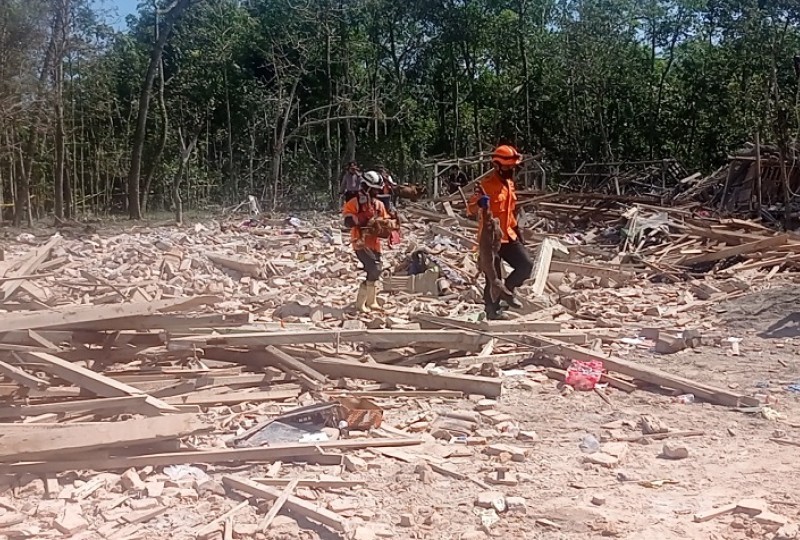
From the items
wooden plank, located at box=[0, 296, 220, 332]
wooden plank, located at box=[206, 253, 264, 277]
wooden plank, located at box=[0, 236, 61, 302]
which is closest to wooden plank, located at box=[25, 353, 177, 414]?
wooden plank, located at box=[0, 296, 220, 332]

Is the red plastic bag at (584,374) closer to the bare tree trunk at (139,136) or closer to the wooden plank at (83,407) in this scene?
the wooden plank at (83,407)

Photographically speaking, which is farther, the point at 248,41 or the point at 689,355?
the point at 248,41

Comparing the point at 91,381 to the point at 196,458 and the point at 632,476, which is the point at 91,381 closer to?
the point at 196,458

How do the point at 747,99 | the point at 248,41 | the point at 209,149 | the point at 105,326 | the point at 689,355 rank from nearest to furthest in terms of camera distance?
the point at 105,326 < the point at 689,355 < the point at 747,99 < the point at 248,41 < the point at 209,149

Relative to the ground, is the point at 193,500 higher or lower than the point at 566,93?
lower

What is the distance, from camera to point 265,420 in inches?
213

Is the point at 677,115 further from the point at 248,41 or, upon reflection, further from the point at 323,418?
the point at 323,418

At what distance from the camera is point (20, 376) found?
5375mm

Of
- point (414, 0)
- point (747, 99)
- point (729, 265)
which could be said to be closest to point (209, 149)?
point (414, 0)

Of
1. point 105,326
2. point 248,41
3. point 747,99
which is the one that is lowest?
point 105,326

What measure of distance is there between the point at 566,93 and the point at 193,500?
3449cm

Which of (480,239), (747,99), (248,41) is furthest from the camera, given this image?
(248,41)

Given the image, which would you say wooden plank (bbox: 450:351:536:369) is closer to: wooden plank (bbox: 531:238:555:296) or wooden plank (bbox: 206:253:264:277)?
wooden plank (bbox: 531:238:555:296)

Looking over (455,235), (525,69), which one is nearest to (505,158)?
(455,235)
